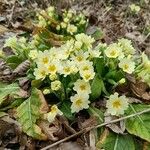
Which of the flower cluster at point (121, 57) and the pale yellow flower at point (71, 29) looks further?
the pale yellow flower at point (71, 29)

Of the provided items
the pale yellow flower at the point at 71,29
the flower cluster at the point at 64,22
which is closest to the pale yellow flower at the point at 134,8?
the flower cluster at the point at 64,22

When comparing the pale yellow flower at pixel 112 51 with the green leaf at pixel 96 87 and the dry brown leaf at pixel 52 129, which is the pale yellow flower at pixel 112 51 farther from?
the dry brown leaf at pixel 52 129

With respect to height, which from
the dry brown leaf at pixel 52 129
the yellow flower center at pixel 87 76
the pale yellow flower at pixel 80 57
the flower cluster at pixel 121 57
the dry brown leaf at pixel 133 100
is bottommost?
the dry brown leaf at pixel 52 129

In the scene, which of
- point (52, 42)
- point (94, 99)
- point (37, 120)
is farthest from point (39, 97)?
point (52, 42)

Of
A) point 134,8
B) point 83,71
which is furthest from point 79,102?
point 134,8

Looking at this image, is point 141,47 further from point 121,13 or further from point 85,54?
point 85,54

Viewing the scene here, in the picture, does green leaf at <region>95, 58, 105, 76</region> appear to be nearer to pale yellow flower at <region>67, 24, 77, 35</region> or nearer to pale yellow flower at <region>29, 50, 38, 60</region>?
pale yellow flower at <region>29, 50, 38, 60</region>

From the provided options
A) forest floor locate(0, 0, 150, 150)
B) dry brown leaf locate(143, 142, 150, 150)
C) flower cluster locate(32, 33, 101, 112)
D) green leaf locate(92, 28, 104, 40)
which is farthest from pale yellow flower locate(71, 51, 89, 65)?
green leaf locate(92, 28, 104, 40)
